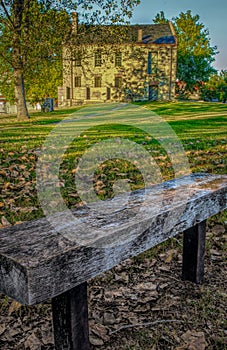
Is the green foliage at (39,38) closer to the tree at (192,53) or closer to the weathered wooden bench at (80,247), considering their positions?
the weathered wooden bench at (80,247)

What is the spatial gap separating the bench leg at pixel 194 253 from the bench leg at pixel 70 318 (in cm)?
121

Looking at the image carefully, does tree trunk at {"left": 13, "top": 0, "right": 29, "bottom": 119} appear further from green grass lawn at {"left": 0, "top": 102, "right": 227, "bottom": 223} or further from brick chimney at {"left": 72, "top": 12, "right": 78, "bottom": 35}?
green grass lawn at {"left": 0, "top": 102, "right": 227, "bottom": 223}

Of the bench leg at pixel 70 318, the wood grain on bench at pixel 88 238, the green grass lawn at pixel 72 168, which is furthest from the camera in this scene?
the green grass lawn at pixel 72 168

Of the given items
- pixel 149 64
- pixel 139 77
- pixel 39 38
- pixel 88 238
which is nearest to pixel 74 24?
pixel 39 38

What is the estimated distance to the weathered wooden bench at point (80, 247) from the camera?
51.2 inches

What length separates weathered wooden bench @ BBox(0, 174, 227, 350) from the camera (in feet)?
4.26

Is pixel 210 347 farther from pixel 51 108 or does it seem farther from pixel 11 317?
pixel 51 108

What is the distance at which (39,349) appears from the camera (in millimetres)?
1980

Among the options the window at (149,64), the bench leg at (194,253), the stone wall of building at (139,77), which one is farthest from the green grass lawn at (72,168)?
the window at (149,64)

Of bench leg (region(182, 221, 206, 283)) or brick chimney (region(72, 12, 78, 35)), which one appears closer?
bench leg (region(182, 221, 206, 283))

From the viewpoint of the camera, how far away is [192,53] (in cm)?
4441

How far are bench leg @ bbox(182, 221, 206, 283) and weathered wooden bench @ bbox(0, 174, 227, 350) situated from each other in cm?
27

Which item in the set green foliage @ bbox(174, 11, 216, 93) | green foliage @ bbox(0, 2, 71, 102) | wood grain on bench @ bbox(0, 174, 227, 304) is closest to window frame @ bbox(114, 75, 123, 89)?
green foliage @ bbox(174, 11, 216, 93)

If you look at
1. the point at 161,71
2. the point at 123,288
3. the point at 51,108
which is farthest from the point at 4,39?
the point at 161,71
